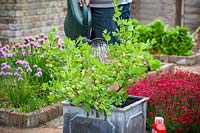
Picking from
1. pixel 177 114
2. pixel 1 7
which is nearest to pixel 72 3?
pixel 177 114

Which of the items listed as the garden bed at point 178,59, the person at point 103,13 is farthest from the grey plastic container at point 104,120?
the garden bed at point 178,59

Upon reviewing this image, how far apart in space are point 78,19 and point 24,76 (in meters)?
0.87

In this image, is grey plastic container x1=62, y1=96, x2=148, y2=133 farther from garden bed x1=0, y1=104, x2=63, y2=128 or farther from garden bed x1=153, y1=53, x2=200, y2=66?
garden bed x1=153, y1=53, x2=200, y2=66

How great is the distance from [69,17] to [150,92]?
125 cm

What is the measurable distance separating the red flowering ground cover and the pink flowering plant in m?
1.02

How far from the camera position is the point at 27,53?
7.62 m

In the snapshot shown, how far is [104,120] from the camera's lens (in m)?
4.70

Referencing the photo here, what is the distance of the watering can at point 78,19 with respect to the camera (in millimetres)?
6805

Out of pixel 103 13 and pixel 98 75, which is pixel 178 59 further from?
pixel 98 75

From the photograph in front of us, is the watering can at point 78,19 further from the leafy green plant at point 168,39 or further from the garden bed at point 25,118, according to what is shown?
the leafy green plant at point 168,39

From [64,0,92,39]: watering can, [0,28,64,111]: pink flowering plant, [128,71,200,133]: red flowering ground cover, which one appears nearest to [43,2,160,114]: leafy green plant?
[128,71,200,133]: red flowering ground cover

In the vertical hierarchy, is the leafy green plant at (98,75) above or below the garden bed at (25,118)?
above

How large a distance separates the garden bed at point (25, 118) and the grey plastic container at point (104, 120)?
1.50 metres

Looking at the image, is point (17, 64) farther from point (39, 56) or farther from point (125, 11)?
point (125, 11)
